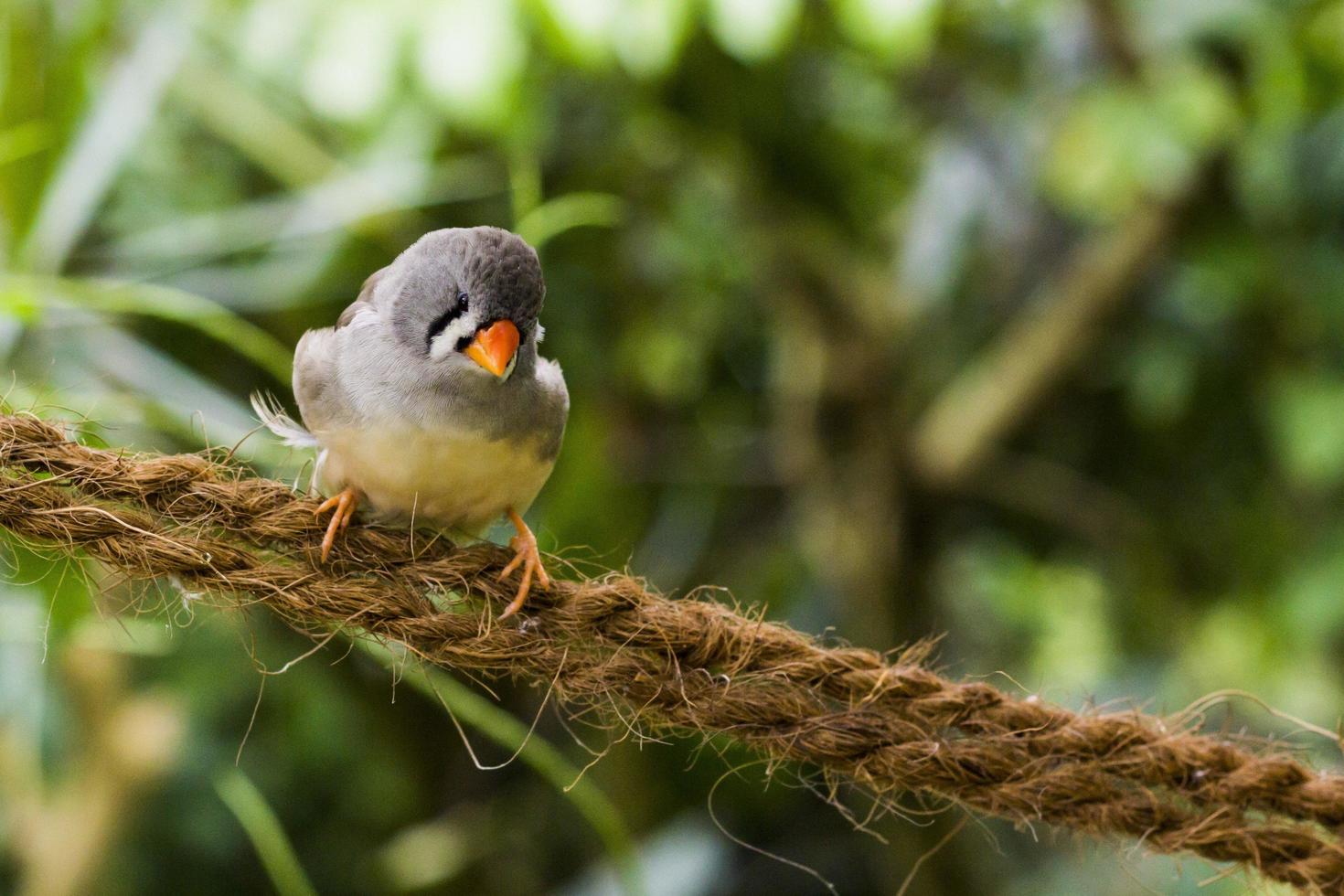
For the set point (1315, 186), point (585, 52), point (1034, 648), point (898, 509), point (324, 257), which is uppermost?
Answer: point (1315, 186)

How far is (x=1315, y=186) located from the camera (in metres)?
2.53

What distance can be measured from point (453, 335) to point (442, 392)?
5 cm

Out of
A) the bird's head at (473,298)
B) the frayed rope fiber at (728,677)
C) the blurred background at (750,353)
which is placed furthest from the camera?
the blurred background at (750,353)

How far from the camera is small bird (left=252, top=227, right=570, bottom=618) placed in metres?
0.96

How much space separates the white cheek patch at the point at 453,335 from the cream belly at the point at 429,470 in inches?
2.4

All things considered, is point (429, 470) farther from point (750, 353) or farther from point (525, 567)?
point (750, 353)

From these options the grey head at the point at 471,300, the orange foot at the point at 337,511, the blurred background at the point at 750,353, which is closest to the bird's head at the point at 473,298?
the grey head at the point at 471,300

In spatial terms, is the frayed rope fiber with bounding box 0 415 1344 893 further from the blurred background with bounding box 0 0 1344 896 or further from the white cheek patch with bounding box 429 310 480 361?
the blurred background with bounding box 0 0 1344 896

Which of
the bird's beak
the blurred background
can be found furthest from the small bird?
the blurred background

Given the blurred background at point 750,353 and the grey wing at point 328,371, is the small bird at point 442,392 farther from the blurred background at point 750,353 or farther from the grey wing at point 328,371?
the blurred background at point 750,353

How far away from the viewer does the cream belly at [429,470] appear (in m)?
1.00

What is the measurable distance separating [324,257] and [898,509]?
51.0 inches

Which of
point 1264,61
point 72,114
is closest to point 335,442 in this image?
point 72,114

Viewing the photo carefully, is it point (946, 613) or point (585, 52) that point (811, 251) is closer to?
point (946, 613)
